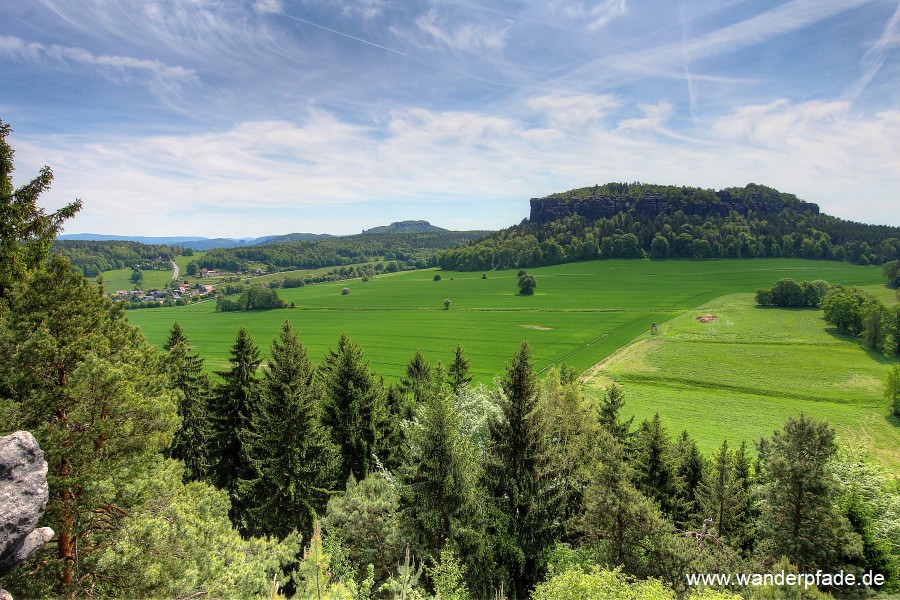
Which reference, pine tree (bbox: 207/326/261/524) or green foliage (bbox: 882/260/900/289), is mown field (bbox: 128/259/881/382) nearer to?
green foliage (bbox: 882/260/900/289)

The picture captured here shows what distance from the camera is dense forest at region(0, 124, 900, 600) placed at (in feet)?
32.1

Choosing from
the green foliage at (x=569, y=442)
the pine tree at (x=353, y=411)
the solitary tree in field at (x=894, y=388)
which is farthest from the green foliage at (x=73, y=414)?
the solitary tree in field at (x=894, y=388)

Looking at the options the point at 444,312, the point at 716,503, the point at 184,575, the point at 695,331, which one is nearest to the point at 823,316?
the point at 695,331

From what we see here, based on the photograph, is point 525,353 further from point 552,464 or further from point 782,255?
point 782,255

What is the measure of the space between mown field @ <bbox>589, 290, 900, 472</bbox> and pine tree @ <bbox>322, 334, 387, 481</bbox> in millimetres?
29830

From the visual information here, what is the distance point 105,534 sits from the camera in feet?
34.6

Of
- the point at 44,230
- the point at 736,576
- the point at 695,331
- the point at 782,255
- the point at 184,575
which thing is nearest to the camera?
the point at 184,575

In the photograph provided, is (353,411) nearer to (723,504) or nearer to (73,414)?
(73,414)

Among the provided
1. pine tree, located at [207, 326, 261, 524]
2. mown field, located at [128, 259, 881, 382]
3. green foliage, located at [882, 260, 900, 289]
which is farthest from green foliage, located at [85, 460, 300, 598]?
green foliage, located at [882, 260, 900, 289]

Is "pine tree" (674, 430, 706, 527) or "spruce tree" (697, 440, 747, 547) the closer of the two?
"spruce tree" (697, 440, 747, 547)

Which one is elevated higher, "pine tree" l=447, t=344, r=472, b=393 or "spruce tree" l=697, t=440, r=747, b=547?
"pine tree" l=447, t=344, r=472, b=393

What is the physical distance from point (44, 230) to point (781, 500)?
3079 centimetres

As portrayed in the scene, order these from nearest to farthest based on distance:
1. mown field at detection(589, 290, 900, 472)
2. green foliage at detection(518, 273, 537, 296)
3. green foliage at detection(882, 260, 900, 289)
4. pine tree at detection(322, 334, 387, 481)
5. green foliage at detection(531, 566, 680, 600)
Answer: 1. green foliage at detection(531, 566, 680, 600)
2. pine tree at detection(322, 334, 387, 481)
3. mown field at detection(589, 290, 900, 472)
4. green foliage at detection(882, 260, 900, 289)
5. green foliage at detection(518, 273, 537, 296)

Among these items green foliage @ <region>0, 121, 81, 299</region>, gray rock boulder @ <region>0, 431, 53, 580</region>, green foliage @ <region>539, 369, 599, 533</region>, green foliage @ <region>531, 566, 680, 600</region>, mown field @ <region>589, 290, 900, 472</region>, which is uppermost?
green foliage @ <region>0, 121, 81, 299</region>
